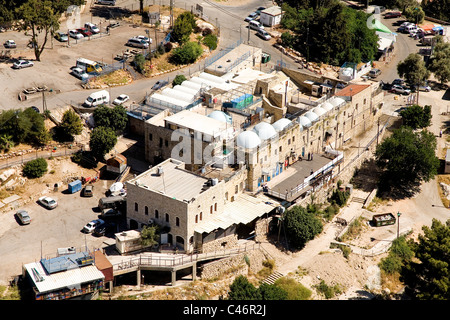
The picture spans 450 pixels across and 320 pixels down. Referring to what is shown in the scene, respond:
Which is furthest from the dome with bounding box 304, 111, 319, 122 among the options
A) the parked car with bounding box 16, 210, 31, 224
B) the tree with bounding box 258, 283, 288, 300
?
the parked car with bounding box 16, 210, 31, 224

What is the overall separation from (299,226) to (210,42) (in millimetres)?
53906

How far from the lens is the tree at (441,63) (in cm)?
14850

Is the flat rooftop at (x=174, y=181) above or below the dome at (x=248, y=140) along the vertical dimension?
below

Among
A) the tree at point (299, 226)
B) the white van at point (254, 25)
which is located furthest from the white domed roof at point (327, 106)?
the white van at point (254, 25)

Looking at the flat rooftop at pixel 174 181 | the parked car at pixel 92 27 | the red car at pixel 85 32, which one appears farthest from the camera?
the parked car at pixel 92 27

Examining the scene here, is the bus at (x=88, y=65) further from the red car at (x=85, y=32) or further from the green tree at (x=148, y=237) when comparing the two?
the green tree at (x=148, y=237)

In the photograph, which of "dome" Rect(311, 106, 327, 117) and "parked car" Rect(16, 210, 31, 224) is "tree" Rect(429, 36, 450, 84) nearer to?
"dome" Rect(311, 106, 327, 117)

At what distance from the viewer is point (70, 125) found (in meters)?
113

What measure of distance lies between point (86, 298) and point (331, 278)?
31.6m

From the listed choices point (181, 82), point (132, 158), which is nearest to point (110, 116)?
point (132, 158)

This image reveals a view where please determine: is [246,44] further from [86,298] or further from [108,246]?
[86,298]

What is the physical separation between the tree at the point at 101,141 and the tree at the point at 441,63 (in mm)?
69163

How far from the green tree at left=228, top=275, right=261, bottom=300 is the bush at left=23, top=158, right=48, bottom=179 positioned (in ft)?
110

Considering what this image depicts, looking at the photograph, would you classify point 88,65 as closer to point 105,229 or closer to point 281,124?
point 281,124
